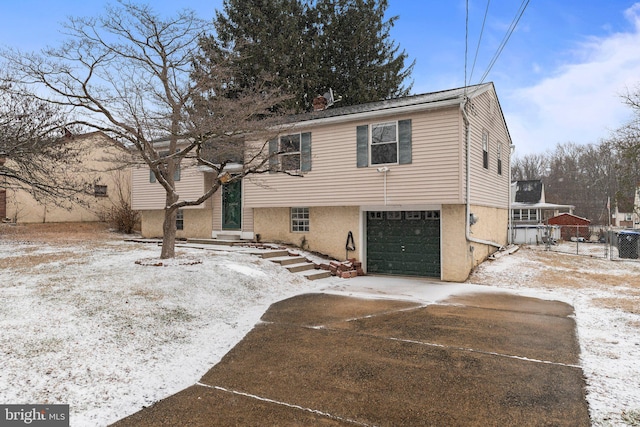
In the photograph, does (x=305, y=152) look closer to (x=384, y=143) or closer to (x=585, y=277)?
(x=384, y=143)

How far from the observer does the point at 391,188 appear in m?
11.4

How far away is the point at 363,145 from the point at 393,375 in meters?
8.61

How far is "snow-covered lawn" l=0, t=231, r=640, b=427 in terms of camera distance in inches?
146

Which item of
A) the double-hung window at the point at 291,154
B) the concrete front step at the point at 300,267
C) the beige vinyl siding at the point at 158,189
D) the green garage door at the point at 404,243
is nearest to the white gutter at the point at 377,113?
the double-hung window at the point at 291,154

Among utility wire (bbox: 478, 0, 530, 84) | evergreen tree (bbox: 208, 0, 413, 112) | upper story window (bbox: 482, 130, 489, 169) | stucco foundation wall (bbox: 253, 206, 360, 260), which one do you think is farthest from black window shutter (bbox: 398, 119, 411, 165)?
evergreen tree (bbox: 208, 0, 413, 112)

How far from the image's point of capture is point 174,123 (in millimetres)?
8883

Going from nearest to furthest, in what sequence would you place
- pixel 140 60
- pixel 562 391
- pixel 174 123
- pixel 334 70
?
pixel 562 391, pixel 174 123, pixel 140 60, pixel 334 70

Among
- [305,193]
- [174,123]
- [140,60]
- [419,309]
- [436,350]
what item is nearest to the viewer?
[436,350]

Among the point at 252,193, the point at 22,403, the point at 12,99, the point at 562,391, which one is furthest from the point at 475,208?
the point at 12,99

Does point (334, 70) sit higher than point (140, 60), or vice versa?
point (334, 70)

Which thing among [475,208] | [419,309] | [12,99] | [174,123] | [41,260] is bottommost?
[419,309]

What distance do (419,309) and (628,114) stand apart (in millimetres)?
13426

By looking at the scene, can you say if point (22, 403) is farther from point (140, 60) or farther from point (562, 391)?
point (140, 60)

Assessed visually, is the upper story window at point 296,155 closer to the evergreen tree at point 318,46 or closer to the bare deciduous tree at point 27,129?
the bare deciduous tree at point 27,129
